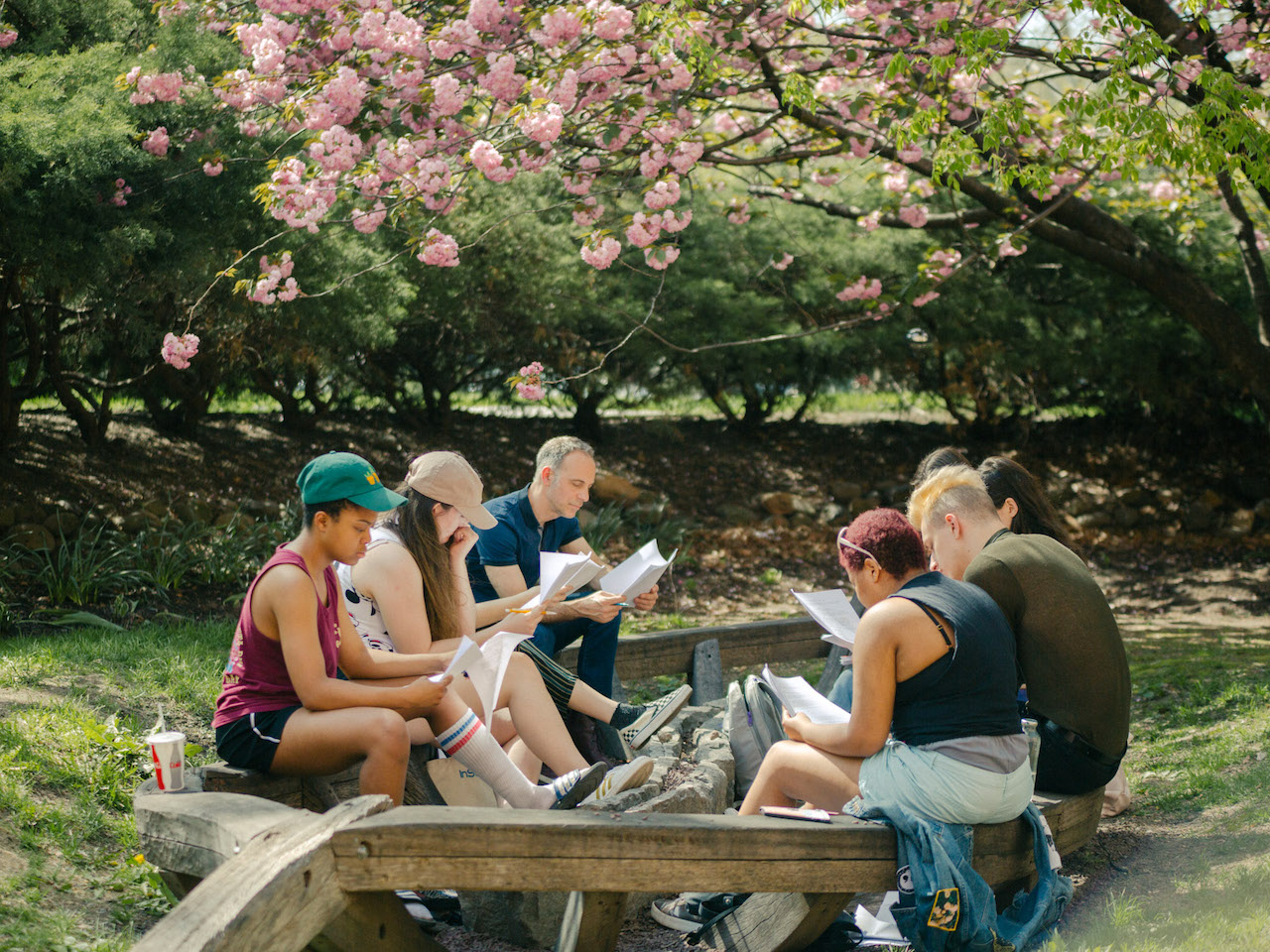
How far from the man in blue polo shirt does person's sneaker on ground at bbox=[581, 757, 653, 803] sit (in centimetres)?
101

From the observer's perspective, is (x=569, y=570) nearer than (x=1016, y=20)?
Yes

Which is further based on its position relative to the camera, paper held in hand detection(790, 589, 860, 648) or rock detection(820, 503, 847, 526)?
rock detection(820, 503, 847, 526)

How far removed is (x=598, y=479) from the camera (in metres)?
10.5

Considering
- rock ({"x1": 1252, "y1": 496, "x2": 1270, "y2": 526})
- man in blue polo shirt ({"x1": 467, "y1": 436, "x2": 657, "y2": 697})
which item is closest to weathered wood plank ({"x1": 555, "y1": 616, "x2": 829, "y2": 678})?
man in blue polo shirt ({"x1": 467, "y1": 436, "x2": 657, "y2": 697})

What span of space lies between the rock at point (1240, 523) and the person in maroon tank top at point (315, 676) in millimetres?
10125

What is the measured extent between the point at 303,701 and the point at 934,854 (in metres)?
1.69

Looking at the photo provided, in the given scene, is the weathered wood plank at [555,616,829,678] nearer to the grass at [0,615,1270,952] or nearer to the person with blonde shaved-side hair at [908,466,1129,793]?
the grass at [0,615,1270,952]

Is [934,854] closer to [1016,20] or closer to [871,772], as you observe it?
[871,772]

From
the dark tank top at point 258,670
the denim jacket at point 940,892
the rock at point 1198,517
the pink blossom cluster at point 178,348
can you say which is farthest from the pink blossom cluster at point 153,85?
the rock at point 1198,517

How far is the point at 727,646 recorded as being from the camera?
16.8 feet

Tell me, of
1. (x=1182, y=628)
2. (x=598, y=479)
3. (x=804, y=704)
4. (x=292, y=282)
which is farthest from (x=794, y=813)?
(x=598, y=479)

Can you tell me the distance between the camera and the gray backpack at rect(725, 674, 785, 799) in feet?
12.7

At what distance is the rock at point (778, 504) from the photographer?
37.0 feet

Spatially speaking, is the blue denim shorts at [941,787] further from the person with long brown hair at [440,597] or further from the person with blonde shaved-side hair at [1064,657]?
the person with long brown hair at [440,597]
